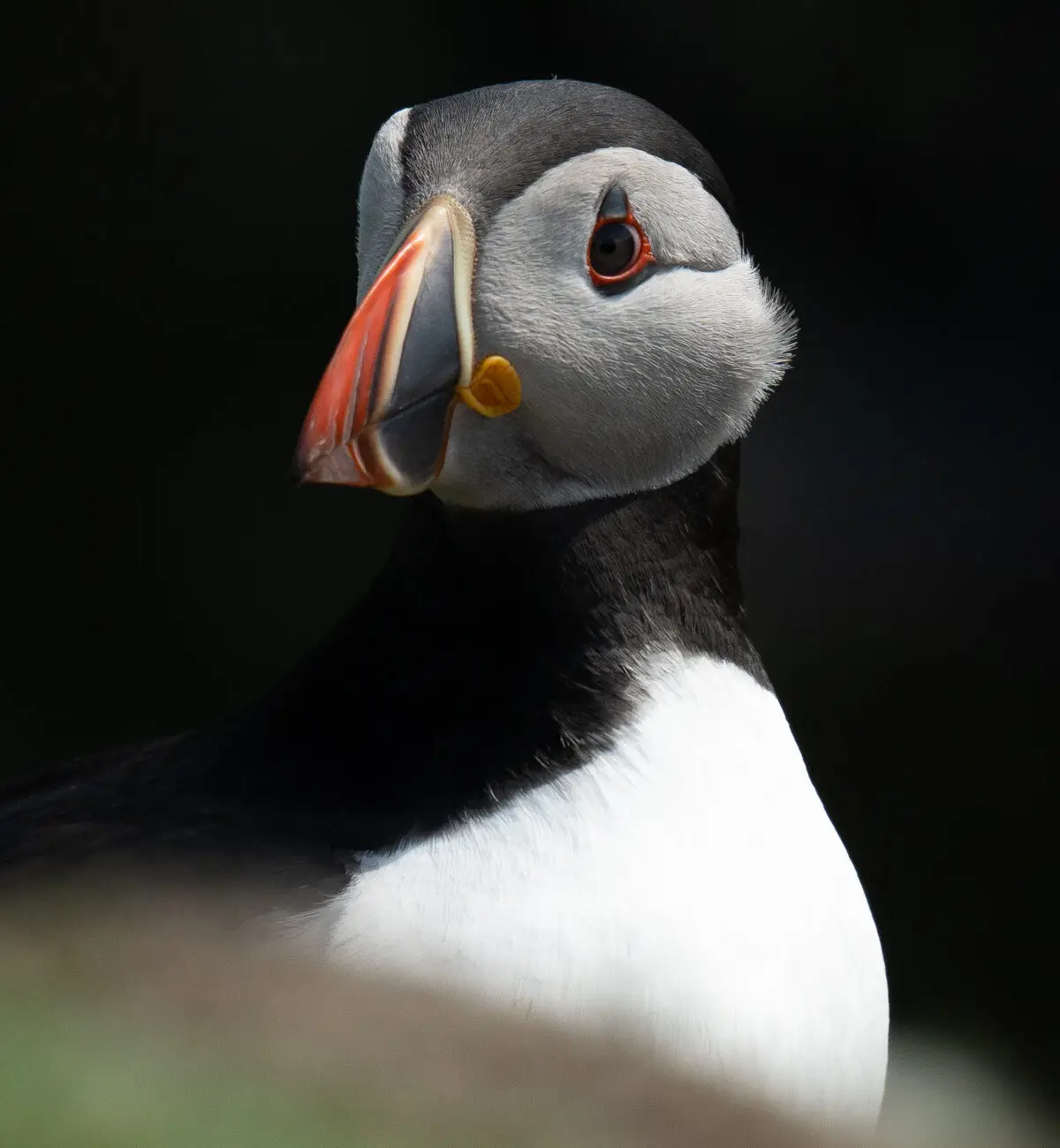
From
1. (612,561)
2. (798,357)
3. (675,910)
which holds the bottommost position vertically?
(798,357)

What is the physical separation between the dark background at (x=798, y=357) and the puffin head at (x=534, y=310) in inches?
147

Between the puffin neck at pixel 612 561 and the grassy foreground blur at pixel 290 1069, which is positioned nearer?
the grassy foreground blur at pixel 290 1069

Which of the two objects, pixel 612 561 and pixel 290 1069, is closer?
pixel 290 1069

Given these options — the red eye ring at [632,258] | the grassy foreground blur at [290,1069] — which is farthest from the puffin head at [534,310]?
the grassy foreground blur at [290,1069]

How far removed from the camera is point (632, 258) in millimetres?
2744

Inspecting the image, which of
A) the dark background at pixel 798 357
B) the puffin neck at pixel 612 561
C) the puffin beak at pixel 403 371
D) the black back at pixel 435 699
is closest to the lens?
the puffin beak at pixel 403 371

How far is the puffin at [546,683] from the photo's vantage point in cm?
253

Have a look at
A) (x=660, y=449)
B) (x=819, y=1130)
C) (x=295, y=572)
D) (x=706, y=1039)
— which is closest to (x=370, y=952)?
(x=706, y=1039)

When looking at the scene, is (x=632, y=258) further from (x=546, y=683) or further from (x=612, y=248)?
(x=546, y=683)

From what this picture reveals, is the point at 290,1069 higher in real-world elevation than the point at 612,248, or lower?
lower

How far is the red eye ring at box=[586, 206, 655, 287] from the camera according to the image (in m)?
2.71

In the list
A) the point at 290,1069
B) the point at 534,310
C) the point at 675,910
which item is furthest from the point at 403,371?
the point at 290,1069

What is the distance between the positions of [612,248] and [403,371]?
0.42 meters

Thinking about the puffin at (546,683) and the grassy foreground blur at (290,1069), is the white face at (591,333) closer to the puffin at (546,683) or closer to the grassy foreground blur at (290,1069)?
the puffin at (546,683)
